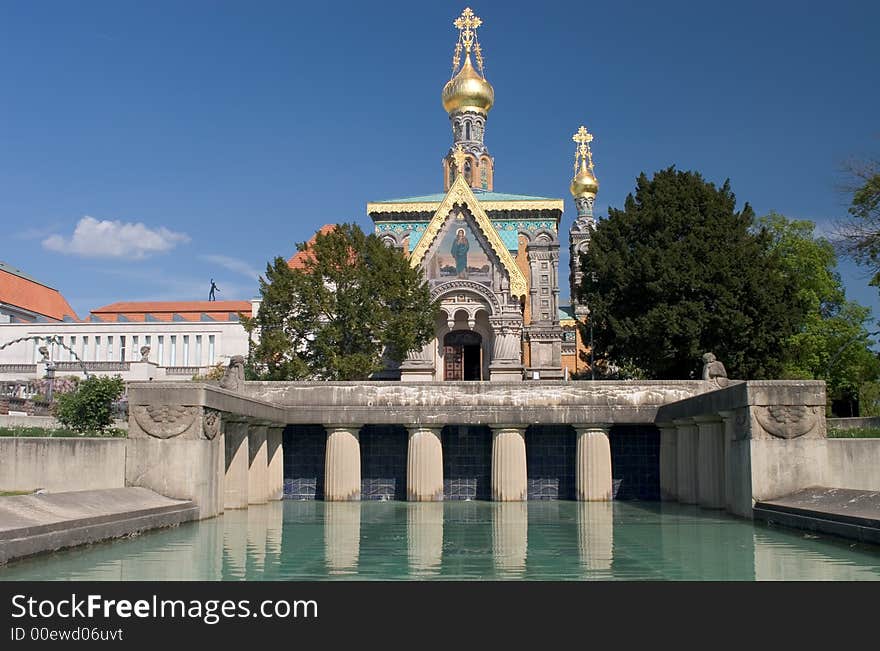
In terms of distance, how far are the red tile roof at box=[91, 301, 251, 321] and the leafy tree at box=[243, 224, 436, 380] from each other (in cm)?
4654

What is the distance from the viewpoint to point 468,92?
86.1 m

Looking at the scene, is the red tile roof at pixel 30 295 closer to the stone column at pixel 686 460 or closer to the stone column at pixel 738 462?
the stone column at pixel 686 460

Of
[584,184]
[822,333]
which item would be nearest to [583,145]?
[584,184]

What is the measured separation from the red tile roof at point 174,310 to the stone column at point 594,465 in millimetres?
63027

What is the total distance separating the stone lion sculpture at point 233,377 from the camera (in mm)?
28625

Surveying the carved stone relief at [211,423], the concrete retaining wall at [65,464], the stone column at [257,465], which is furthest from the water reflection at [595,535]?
the concrete retaining wall at [65,464]

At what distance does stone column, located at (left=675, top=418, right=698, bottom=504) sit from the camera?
28109mm

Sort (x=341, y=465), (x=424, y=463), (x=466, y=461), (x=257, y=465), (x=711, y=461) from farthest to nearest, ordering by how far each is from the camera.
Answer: (x=466, y=461) → (x=341, y=465) → (x=424, y=463) → (x=257, y=465) → (x=711, y=461)

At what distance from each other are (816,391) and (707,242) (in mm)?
24383

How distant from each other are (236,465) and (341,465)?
5279mm

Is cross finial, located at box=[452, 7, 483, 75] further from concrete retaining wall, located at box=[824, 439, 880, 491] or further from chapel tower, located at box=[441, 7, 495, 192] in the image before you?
concrete retaining wall, located at box=[824, 439, 880, 491]

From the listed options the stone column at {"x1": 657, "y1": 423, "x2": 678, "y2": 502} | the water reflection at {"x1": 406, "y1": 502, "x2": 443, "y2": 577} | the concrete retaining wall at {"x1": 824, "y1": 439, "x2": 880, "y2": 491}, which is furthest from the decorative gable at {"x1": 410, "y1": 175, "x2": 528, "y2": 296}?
the concrete retaining wall at {"x1": 824, "y1": 439, "x2": 880, "y2": 491}

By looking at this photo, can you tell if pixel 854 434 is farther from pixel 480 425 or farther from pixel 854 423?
pixel 480 425
